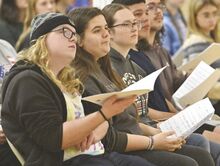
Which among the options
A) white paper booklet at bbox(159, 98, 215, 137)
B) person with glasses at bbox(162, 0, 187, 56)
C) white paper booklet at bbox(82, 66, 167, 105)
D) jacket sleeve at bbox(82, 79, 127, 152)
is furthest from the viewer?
person with glasses at bbox(162, 0, 187, 56)

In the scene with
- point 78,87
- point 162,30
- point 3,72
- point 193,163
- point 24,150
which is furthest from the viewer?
point 162,30

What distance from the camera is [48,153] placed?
2447mm

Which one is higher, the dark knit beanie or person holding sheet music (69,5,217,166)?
the dark knit beanie

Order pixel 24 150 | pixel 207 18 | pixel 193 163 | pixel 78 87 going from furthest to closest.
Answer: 1. pixel 207 18
2. pixel 193 163
3. pixel 78 87
4. pixel 24 150

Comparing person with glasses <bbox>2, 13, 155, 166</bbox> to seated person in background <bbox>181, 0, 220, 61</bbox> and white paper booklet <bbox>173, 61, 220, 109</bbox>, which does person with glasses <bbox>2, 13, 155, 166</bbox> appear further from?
seated person in background <bbox>181, 0, 220, 61</bbox>

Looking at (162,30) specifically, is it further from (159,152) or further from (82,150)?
(82,150)

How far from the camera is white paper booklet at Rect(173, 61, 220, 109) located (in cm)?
364

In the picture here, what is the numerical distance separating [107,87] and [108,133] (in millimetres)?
249

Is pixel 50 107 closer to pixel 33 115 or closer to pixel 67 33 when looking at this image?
pixel 33 115

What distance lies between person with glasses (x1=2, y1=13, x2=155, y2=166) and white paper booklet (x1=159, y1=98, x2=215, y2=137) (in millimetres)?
582

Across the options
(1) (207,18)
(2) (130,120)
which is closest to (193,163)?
(2) (130,120)

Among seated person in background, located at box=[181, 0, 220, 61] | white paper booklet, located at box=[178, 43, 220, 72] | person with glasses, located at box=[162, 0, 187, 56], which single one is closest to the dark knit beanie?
white paper booklet, located at box=[178, 43, 220, 72]

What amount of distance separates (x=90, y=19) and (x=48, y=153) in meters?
0.76

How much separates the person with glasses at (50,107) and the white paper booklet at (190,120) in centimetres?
58
